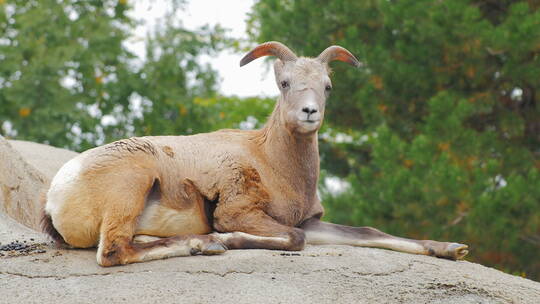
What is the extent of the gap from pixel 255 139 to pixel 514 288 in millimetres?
2623

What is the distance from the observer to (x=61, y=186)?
5957 millimetres

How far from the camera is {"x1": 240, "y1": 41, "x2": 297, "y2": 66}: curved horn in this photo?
22.2 ft

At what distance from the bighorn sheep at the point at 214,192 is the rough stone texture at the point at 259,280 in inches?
7.5

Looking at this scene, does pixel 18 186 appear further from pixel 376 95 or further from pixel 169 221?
pixel 376 95

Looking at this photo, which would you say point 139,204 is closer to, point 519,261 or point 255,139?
point 255,139

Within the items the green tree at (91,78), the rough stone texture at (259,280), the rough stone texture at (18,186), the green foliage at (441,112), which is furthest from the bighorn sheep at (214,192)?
the green tree at (91,78)

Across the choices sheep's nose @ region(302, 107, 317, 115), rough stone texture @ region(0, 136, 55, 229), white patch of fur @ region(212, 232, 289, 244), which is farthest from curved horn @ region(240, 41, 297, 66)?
rough stone texture @ region(0, 136, 55, 229)

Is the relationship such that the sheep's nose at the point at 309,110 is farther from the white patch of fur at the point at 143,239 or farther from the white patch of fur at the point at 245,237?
the white patch of fur at the point at 143,239

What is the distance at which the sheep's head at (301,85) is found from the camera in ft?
20.3

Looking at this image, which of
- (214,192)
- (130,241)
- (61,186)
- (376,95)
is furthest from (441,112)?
(61,186)

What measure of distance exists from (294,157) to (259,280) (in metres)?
1.69

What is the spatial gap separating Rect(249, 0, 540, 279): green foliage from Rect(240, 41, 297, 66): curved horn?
15.2 ft

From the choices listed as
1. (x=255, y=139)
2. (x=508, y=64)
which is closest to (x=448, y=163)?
(x=508, y=64)

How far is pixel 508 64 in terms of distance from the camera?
11258mm
